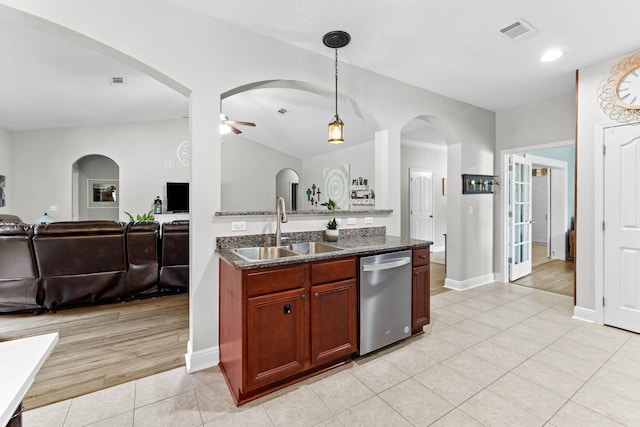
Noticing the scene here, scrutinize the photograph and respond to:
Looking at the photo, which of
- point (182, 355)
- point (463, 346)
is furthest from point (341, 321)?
point (182, 355)

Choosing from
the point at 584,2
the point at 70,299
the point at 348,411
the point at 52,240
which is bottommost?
the point at 348,411

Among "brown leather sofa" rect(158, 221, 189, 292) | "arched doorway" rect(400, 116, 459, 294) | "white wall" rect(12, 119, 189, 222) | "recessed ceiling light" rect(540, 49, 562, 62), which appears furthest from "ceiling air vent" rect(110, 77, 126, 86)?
"recessed ceiling light" rect(540, 49, 562, 62)

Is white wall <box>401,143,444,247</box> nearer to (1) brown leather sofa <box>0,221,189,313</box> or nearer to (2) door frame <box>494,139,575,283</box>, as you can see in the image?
(2) door frame <box>494,139,575,283</box>

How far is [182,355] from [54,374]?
838 mm

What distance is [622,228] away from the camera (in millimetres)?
2885

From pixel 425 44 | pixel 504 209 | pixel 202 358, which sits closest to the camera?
pixel 202 358

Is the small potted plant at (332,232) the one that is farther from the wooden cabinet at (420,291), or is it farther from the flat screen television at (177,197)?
the flat screen television at (177,197)

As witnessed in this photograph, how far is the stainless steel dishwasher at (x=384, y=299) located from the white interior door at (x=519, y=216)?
2937 millimetres

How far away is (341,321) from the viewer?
220 centimetres

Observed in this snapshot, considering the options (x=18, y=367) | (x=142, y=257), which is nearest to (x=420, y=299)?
(x=18, y=367)

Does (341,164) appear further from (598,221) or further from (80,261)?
(80,261)

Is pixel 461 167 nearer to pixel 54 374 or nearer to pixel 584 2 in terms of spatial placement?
pixel 584 2

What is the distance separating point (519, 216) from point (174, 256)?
16.8 ft

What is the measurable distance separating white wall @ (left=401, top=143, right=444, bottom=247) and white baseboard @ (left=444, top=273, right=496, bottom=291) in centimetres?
253
